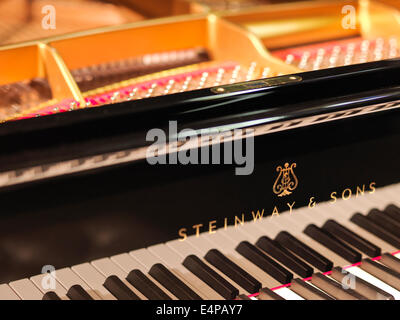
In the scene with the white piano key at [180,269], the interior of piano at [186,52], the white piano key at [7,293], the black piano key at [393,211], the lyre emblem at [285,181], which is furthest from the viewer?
the interior of piano at [186,52]

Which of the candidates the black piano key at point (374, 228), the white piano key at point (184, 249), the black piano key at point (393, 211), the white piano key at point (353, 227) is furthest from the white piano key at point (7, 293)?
the black piano key at point (393, 211)

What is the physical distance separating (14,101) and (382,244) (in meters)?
1.56

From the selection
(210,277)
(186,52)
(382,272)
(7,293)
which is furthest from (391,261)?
(186,52)

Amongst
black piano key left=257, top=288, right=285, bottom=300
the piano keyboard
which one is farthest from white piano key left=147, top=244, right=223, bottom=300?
black piano key left=257, top=288, right=285, bottom=300

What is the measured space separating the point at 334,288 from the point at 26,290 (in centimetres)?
93

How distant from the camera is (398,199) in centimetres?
227

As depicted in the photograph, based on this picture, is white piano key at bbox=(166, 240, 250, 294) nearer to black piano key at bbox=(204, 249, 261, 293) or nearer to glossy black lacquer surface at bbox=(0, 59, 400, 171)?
black piano key at bbox=(204, 249, 261, 293)

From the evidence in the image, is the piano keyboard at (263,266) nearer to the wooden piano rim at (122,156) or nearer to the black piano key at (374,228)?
the black piano key at (374,228)

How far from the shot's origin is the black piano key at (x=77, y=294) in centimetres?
172

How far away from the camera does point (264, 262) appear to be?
1.92 meters

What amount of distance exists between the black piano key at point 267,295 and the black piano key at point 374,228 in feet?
1.68

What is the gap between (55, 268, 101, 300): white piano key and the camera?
1.76 m

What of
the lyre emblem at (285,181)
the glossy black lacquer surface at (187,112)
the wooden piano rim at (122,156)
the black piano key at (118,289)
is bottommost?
the black piano key at (118,289)
